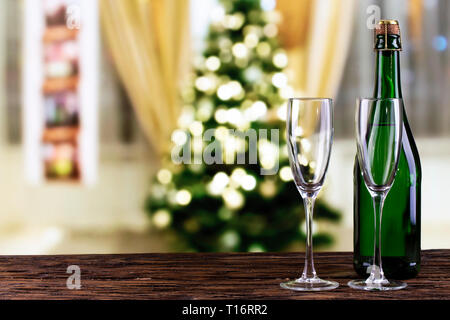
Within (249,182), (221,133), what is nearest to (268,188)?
(249,182)

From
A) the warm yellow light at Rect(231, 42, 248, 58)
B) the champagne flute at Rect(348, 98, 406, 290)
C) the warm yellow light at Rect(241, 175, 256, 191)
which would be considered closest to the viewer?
the champagne flute at Rect(348, 98, 406, 290)

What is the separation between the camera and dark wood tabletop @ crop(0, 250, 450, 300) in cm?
83

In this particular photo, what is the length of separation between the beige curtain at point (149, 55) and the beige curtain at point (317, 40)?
575 mm

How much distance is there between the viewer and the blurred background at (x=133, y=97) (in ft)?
13.2

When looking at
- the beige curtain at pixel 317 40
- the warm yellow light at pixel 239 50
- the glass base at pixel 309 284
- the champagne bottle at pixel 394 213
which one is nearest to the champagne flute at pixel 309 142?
the glass base at pixel 309 284

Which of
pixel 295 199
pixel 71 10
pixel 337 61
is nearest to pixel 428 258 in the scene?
pixel 295 199

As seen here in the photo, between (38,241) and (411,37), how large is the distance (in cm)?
236

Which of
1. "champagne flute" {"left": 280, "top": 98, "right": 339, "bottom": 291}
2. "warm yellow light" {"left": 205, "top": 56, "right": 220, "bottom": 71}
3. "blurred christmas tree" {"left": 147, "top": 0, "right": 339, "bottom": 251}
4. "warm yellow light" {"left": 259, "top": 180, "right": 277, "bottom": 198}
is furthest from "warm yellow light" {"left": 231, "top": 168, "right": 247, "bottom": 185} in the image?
"champagne flute" {"left": 280, "top": 98, "right": 339, "bottom": 291}

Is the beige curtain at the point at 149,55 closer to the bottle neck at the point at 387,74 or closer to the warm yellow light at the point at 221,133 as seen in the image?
the warm yellow light at the point at 221,133

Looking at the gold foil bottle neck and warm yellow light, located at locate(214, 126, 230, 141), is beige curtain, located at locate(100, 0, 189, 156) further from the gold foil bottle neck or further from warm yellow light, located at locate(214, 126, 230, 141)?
the gold foil bottle neck

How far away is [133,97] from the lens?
407 centimetres

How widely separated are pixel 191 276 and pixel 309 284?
162 mm

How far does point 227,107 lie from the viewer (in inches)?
144

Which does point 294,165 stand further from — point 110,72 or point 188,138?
point 110,72
